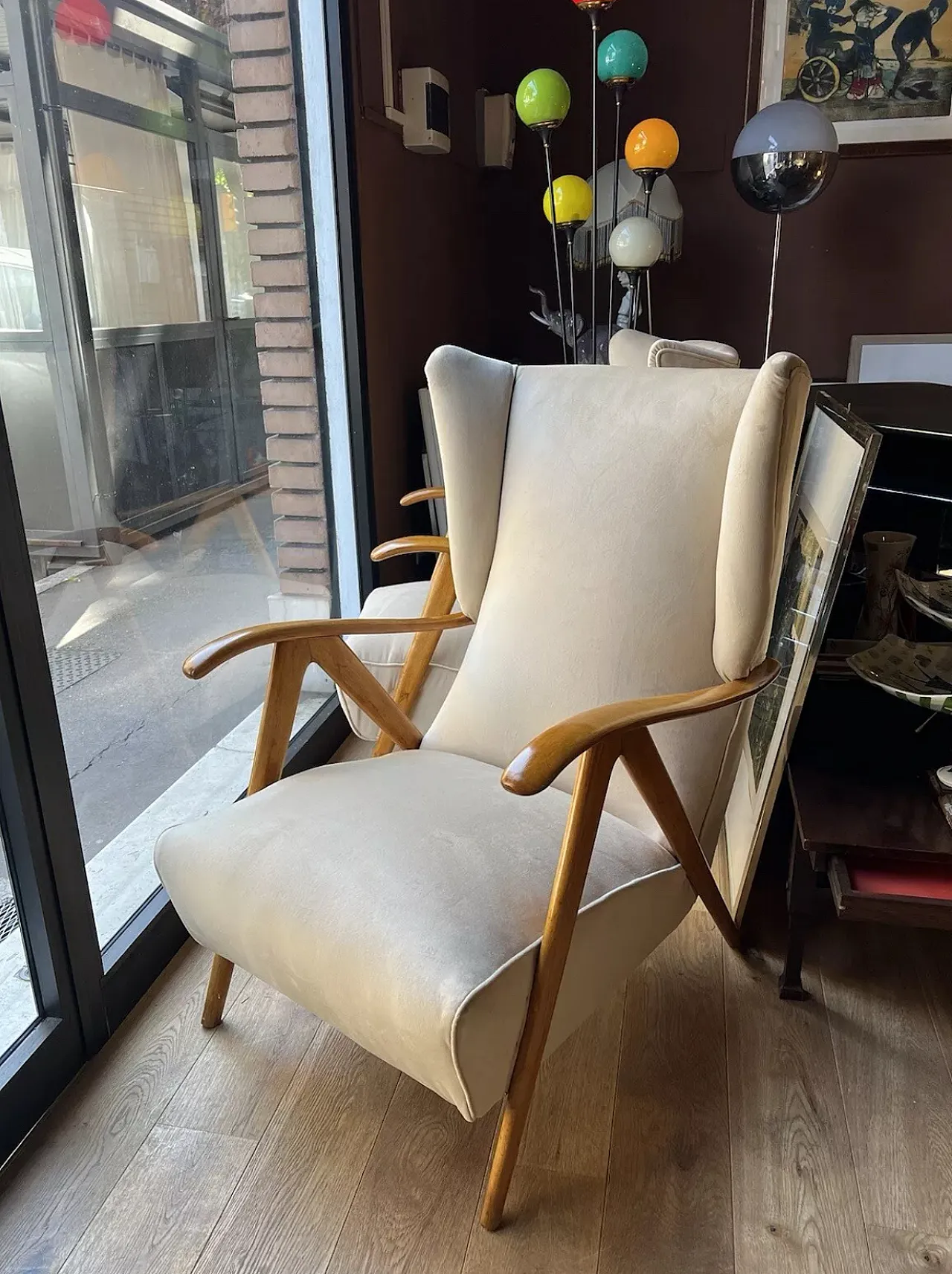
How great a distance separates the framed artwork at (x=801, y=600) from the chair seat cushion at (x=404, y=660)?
2.01 ft

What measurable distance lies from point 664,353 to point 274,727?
930 millimetres

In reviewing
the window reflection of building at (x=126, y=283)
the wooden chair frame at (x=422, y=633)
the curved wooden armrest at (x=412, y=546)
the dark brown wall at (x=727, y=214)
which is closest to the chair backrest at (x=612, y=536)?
the wooden chair frame at (x=422, y=633)

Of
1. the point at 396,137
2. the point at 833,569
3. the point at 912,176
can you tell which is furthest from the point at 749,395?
the point at 912,176

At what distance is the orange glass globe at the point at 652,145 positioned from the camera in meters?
2.92

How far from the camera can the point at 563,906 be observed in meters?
1.12

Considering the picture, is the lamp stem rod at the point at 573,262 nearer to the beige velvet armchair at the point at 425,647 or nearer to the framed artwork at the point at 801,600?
the beige velvet armchair at the point at 425,647

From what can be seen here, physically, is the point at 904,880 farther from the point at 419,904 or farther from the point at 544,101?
the point at 544,101

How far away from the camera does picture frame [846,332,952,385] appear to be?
11.7 feet

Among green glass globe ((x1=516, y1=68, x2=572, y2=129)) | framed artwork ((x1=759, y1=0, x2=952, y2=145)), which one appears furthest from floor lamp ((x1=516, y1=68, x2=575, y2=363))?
framed artwork ((x1=759, y1=0, x2=952, y2=145))

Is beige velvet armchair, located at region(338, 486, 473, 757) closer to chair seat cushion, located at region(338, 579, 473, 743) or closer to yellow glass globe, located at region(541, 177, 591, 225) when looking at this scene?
chair seat cushion, located at region(338, 579, 473, 743)

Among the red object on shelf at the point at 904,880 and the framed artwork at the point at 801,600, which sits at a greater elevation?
the framed artwork at the point at 801,600

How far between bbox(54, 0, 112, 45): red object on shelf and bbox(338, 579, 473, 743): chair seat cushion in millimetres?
1106

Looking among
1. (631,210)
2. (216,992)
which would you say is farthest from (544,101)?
(216,992)

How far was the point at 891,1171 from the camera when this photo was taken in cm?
128
